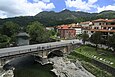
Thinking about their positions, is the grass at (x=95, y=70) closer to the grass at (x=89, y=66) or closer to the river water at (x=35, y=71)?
the grass at (x=89, y=66)

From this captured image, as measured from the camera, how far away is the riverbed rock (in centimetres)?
4506

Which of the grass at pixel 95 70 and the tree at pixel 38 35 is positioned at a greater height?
the tree at pixel 38 35

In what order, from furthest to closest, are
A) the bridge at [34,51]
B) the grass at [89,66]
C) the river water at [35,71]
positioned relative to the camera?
the river water at [35,71], the bridge at [34,51], the grass at [89,66]

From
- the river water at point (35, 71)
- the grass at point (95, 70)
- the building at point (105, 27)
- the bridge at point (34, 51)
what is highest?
the building at point (105, 27)

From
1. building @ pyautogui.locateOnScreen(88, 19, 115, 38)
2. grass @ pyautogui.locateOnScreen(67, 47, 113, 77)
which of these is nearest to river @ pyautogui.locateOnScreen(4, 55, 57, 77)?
grass @ pyautogui.locateOnScreen(67, 47, 113, 77)

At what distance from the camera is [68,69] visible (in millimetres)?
49844

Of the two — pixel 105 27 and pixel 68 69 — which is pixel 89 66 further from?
pixel 105 27

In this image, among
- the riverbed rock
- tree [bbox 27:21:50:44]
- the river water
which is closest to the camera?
the riverbed rock

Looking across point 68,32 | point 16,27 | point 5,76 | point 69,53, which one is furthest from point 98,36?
point 16,27

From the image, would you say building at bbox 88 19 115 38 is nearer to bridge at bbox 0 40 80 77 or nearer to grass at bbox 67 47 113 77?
bridge at bbox 0 40 80 77

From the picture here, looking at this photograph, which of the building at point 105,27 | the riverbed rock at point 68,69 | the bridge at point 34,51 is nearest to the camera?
the riverbed rock at point 68,69

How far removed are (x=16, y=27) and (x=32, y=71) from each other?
60821 millimetres

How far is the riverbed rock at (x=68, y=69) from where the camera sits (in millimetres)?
45062

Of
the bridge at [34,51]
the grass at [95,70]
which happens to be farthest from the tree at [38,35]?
the grass at [95,70]
